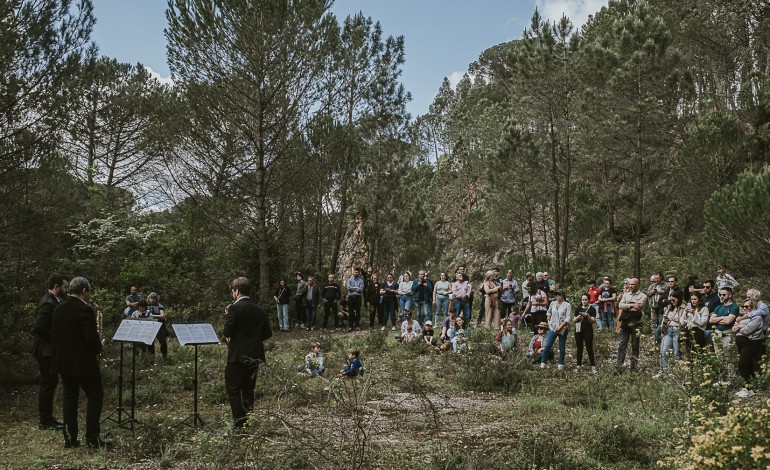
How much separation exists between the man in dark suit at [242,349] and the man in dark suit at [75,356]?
1.42 m

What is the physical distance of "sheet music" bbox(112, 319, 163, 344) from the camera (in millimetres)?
7199

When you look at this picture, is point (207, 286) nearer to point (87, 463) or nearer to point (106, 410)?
point (106, 410)

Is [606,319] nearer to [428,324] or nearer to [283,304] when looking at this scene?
[428,324]

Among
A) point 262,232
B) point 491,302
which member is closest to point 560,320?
point 491,302

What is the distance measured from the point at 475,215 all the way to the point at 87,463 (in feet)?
107

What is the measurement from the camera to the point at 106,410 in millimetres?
8922

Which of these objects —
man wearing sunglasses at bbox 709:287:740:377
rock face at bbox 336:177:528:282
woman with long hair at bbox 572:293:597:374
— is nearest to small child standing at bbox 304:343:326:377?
woman with long hair at bbox 572:293:597:374

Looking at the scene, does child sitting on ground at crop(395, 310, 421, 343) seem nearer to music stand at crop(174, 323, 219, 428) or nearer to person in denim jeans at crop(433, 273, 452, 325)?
person in denim jeans at crop(433, 273, 452, 325)

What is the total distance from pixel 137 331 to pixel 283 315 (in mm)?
11299

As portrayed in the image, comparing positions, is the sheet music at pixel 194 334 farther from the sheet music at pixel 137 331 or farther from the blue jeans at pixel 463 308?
the blue jeans at pixel 463 308

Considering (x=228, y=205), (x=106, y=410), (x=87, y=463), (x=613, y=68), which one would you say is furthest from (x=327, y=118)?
(x=87, y=463)

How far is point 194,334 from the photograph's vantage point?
290 inches

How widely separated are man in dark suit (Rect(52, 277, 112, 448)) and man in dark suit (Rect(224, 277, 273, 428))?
1419 millimetres

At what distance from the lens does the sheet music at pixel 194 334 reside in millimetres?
7135
